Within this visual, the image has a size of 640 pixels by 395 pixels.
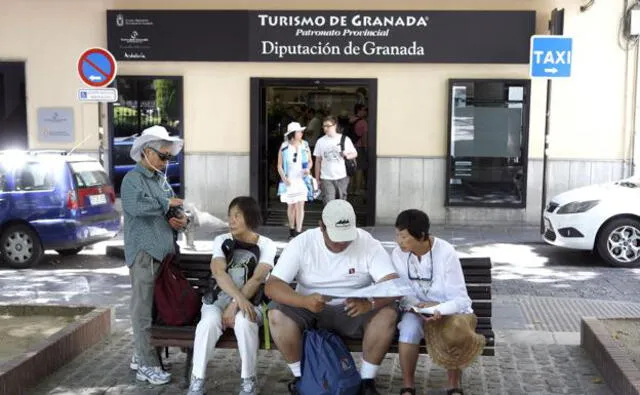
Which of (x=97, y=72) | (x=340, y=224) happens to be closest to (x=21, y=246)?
(x=97, y=72)

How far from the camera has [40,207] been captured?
10.5 m

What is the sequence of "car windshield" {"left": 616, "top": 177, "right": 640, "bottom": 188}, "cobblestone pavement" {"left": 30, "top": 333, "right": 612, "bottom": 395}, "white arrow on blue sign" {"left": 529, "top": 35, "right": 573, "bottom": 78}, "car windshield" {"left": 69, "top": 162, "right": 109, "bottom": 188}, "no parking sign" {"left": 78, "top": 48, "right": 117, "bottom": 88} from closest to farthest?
"cobblestone pavement" {"left": 30, "top": 333, "right": 612, "bottom": 395}, "car windshield" {"left": 69, "top": 162, "right": 109, "bottom": 188}, "car windshield" {"left": 616, "top": 177, "right": 640, "bottom": 188}, "no parking sign" {"left": 78, "top": 48, "right": 117, "bottom": 88}, "white arrow on blue sign" {"left": 529, "top": 35, "right": 573, "bottom": 78}

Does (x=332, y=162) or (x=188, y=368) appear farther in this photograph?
(x=332, y=162)

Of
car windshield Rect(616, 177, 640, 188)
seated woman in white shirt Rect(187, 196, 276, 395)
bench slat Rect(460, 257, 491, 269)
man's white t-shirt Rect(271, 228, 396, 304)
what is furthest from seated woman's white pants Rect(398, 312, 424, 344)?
car windshield Rect(616, 177, 640, 188)

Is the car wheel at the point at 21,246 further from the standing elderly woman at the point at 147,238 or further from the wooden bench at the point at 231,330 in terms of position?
the standing elderly woman at the point at 147,238

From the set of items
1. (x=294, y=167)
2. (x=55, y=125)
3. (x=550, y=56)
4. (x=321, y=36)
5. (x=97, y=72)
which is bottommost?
(x=294, y=167)

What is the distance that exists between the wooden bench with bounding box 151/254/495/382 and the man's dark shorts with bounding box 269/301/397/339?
0.07 metres

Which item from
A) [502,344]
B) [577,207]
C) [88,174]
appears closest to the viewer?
[502,344]

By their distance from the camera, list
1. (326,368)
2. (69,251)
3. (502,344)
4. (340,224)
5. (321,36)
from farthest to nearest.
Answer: (321,36) → (69,251) → (502,344) → (340,224) → (326,368)

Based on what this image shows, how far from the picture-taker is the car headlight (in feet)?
35.2

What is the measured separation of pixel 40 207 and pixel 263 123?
4.92 meters

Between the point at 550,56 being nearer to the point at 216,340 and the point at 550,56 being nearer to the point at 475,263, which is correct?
the point at 475,263

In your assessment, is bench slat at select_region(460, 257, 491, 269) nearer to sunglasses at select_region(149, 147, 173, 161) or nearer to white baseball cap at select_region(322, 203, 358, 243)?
white baseball cap at select_region(322, 203, 358, 243)

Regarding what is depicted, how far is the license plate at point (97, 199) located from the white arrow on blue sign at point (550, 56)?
630 cm
